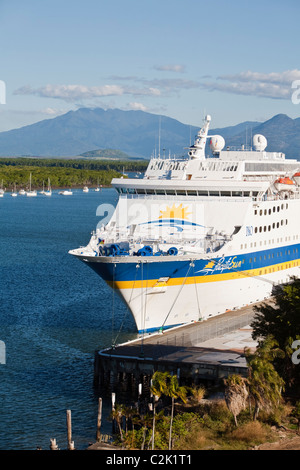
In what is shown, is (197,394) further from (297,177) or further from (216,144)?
(297,177)

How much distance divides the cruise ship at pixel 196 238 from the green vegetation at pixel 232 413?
27.3 feet

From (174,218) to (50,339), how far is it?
8.97 meters

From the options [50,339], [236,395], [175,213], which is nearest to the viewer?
[236,395]

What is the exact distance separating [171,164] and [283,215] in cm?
726

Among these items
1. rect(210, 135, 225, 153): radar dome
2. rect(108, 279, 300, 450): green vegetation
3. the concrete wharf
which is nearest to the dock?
the concrete wharf

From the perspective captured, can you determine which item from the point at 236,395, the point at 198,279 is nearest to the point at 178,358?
the point at 236,395

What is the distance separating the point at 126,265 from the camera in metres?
34.2

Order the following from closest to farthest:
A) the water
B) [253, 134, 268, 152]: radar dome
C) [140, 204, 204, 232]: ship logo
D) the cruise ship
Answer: the water
the cruise ship
[140, 204, 204, 232]: ship logo
[253, 134, 268, 152]: radar dome

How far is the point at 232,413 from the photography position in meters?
25.1

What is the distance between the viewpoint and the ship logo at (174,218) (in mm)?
38531

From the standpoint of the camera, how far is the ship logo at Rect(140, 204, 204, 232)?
3853 centimetres

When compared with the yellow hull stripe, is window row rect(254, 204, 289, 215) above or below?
above

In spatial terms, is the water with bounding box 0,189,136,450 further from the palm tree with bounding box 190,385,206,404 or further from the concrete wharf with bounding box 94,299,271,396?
the palm tree with bounding box 190,385,206,404

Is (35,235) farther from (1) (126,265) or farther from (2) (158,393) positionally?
(2) (158,393)
